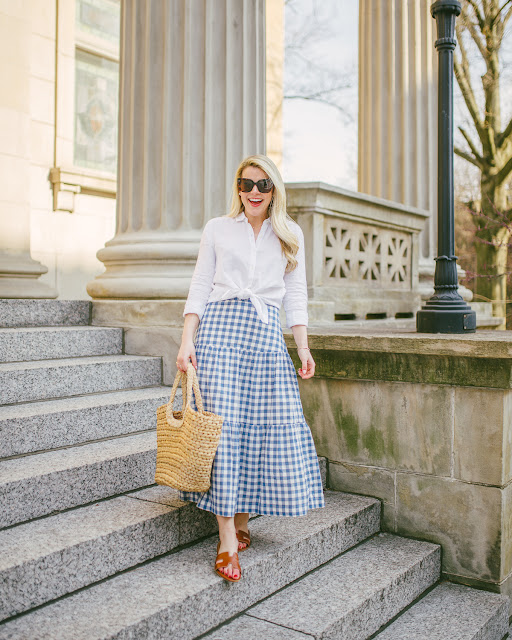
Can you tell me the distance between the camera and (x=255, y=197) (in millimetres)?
3137

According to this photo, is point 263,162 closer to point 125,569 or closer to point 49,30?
point 125,569

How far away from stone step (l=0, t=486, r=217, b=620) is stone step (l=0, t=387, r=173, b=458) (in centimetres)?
54

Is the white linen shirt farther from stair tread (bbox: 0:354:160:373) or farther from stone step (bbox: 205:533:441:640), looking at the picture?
stair tread (bbox: 0:354:160:373)

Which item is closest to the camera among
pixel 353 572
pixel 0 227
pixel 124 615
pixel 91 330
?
pixel 124 615

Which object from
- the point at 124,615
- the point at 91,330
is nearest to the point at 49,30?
the point at 91,330

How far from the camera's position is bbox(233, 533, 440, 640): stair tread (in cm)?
293

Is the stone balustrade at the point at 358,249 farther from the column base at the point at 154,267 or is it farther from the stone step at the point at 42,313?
the stone step at the point at 42,313

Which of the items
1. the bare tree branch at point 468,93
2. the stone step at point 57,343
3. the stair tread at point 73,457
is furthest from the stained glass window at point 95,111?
the bare tree branch at point 468,93

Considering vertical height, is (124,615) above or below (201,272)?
below

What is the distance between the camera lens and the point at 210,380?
118 inches

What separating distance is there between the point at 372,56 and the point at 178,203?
430 cm

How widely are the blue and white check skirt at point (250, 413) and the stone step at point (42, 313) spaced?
7.84 ft

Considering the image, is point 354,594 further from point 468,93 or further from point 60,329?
point 468,93

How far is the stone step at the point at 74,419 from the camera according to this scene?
354cm
